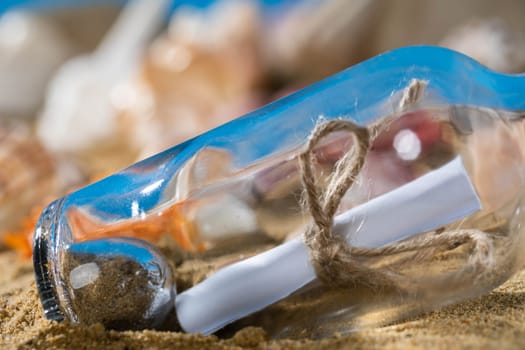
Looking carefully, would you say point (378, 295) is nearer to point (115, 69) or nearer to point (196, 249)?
point (196, 249)

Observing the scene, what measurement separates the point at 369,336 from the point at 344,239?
95 mm

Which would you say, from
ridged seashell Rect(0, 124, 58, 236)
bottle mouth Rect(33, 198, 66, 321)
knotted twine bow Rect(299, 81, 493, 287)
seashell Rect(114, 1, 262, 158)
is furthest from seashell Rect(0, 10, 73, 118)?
knotted twine bow Rect(299, 81, 493, 287)

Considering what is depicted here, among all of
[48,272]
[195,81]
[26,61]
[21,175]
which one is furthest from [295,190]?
[26,61]

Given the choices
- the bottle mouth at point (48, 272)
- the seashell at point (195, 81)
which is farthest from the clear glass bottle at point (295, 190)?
the seashell at point (195, 81)

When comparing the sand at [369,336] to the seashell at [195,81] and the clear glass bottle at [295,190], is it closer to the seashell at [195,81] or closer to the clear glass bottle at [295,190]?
the clear glass bottle at [295,190]

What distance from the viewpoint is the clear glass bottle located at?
2.02ft

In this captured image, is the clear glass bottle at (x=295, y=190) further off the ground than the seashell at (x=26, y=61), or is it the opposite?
the seashell at (x=26, y=61)

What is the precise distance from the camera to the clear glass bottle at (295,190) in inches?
24.2

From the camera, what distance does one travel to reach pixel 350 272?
605mm

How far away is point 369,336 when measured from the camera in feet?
1.88

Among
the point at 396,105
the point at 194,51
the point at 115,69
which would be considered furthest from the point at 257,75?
the point at 396,105

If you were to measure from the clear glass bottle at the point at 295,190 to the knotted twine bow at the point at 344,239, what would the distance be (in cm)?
1

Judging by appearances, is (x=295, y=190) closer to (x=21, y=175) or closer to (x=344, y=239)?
(x=344, y=239)

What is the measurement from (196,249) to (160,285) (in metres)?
0.06
